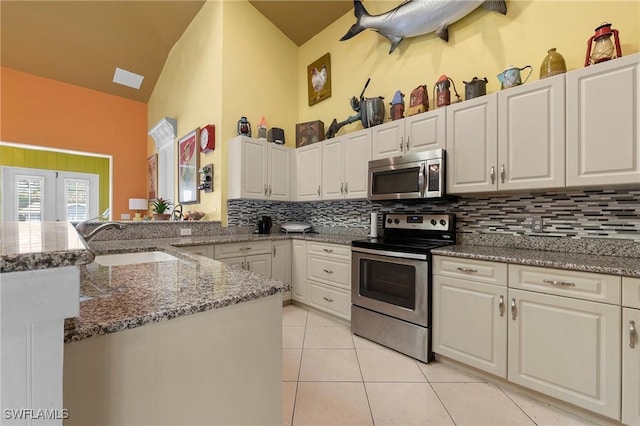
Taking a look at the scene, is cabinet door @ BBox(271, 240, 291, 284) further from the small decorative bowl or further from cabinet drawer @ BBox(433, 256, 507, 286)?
cabinet drawer @ BBox(433, 256, 507, 286)

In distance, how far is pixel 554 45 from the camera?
2.06 metres

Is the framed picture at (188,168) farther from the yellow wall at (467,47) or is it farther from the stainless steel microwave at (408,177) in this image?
the stainless steel microwave at (408,177)

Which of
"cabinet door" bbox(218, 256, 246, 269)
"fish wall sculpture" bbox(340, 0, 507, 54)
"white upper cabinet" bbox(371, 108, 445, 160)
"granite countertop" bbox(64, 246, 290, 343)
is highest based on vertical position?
"fish wall sculpture" bbox(340, 0, 507, 54)

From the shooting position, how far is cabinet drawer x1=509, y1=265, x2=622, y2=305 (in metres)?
1.42

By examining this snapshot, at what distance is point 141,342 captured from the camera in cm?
70

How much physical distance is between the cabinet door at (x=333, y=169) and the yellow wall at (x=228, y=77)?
0.94m

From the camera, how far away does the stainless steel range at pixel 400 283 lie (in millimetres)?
2090

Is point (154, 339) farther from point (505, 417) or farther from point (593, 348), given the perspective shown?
point (593, 348)

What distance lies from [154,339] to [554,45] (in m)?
3.02

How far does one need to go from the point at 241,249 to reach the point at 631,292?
2.84m

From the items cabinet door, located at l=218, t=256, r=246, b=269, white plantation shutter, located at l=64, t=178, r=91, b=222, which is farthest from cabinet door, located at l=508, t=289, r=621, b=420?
white plantation shutter, located at l=64, t=178, r=91, b=222

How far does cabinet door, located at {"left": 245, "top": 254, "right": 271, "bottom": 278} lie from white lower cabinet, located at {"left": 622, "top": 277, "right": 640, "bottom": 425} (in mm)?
2630

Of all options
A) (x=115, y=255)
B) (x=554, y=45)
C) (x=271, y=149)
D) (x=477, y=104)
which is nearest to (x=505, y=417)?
(x=477, y=104)

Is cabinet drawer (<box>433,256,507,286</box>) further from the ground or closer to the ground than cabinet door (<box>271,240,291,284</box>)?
further from the ground
